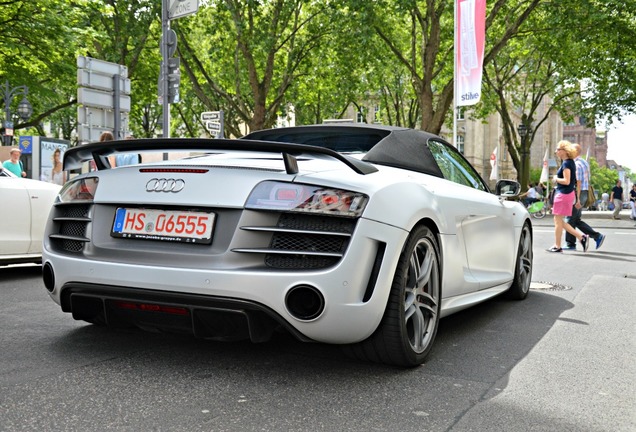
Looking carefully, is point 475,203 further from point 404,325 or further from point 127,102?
point 127,102

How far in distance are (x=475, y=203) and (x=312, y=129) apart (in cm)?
118

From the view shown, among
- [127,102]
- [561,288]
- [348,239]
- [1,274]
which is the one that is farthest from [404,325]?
[127,102]

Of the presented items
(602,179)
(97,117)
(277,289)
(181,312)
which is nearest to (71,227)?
(181,312)

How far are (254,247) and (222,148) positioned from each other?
501 millimetres

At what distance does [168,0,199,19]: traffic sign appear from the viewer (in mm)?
12961

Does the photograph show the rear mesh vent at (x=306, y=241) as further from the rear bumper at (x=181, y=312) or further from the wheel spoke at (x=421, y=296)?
the wheel spoke at (x=421, y=296)

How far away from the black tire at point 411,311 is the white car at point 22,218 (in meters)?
4.65

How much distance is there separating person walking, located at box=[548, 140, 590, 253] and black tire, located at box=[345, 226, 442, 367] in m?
8.01

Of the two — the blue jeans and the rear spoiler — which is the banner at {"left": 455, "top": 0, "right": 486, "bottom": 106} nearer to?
the blue jeans

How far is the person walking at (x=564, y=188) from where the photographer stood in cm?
1112

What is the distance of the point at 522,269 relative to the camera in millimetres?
6188

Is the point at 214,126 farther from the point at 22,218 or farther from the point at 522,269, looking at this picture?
the point at 522,269

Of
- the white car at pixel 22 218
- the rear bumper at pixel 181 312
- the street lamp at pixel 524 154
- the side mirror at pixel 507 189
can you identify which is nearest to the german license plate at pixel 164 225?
the rear bumper at pixel 181 312

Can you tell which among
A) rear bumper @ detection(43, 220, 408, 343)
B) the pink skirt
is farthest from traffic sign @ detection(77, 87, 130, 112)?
rear bumper @ detection(43, 220, 408, 343)
